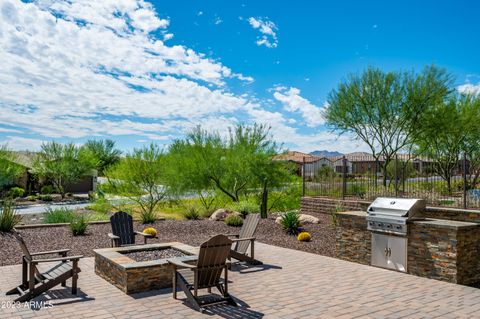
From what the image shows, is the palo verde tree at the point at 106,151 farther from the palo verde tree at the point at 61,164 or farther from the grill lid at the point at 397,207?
the grill lid at the point at 397,207

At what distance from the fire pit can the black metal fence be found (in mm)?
8397

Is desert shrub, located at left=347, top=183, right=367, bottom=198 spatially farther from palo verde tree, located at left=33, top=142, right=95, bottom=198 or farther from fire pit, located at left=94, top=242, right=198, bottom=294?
palo verde tree, located at left=33, top=142, right=95, bottom=198

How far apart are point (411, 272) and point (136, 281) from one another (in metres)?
5.17

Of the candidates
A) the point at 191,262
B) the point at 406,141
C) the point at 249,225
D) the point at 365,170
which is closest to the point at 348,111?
the point at 406,141

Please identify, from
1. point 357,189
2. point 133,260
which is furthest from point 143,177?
point 133,260

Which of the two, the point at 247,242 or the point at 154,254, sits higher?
the point at 247,242

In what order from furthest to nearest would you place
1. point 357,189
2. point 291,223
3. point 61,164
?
1. point 61,164
2. point 357,189
3. point 291,223

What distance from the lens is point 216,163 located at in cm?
1986

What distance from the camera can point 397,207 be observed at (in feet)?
27.6

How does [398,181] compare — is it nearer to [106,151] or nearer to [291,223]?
[291,223]

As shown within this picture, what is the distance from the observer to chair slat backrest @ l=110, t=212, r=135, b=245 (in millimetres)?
9430

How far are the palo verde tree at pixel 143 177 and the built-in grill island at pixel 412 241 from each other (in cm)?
1025

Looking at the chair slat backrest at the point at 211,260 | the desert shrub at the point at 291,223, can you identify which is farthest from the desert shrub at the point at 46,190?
the chair slat backrest at the point at 211,260

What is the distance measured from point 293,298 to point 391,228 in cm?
306
